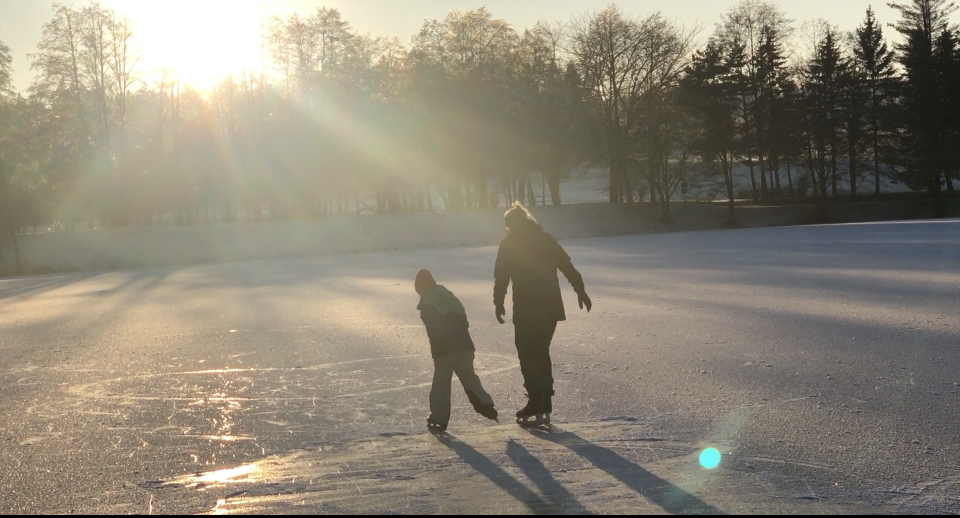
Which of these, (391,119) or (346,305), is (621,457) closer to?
(346,305)

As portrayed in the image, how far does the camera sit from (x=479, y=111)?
5653cm

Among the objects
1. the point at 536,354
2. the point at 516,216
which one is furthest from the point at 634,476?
the point at 516,216

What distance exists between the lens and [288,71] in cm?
Result: 5781

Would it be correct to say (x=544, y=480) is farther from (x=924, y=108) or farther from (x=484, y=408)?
(x=924, y=108)

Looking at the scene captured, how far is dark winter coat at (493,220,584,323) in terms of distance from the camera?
7711mm

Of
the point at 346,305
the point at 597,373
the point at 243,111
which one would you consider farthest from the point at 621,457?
the point at 243,111

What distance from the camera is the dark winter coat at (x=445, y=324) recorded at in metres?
7.46

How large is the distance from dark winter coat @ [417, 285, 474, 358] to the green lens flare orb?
6.53 feet

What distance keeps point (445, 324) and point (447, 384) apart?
472mm

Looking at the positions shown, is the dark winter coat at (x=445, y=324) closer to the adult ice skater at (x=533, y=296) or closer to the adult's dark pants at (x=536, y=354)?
the adult ice skater at (x=533, y=296)

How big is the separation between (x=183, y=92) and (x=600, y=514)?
6638cm

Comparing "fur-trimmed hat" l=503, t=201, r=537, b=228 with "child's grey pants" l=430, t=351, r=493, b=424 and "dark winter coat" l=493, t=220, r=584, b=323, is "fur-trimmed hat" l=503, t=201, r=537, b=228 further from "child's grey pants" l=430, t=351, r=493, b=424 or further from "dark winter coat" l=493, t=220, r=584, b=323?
"child's grey pants" l=430, t=351, r=493, b=424

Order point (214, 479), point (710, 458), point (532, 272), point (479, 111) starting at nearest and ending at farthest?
point (214, 479) < point (710, 458) < point (532, 272) < point (479, 111)

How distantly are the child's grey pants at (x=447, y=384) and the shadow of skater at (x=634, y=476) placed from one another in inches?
21.8
